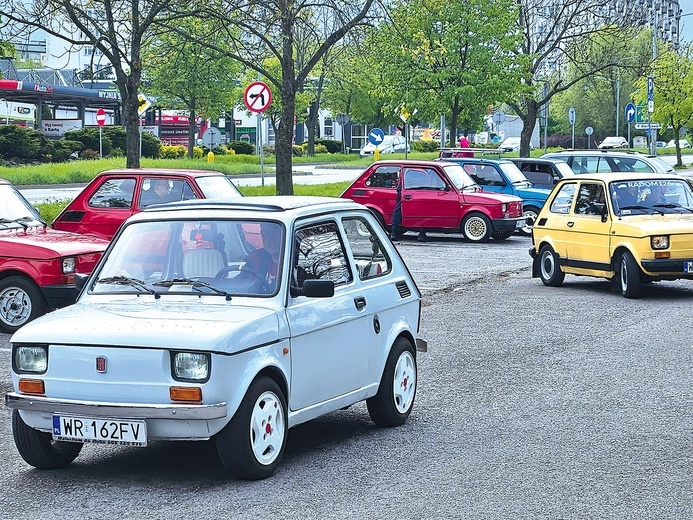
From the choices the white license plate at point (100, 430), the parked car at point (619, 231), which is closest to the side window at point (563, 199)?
the parked car at point (619, 231)

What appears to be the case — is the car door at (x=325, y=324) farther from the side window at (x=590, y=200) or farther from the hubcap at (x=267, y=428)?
the side window at (x=590, y=200)

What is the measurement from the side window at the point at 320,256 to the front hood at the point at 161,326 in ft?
2.00

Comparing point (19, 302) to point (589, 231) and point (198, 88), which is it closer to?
point (589, 231)

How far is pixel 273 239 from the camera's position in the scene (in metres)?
7.50

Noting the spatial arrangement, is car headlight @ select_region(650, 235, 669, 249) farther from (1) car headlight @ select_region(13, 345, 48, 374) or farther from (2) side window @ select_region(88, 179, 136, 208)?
(1) car headlight @ select_region(13, 345, 48, 374)

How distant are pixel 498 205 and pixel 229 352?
2012cm

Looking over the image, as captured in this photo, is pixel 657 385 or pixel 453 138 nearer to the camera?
pixel 657 385

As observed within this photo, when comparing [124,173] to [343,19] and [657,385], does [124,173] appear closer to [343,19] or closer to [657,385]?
[657,385]

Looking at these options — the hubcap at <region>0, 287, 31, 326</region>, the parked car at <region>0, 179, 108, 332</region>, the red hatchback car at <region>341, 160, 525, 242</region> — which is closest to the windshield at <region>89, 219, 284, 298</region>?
the parked car at <region>0, 179, 108, 332</region>

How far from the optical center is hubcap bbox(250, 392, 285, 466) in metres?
6.66

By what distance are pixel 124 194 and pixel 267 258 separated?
10226 millimetres

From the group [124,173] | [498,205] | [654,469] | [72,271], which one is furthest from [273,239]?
[498,205]

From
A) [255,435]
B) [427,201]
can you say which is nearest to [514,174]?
[427,201]

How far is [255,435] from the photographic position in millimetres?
6668
